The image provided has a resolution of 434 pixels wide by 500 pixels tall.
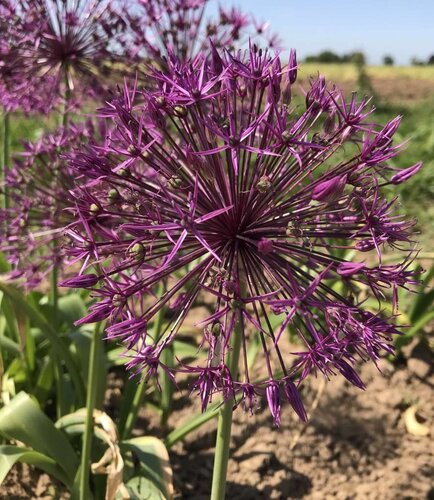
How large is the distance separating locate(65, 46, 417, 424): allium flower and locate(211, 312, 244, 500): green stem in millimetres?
14

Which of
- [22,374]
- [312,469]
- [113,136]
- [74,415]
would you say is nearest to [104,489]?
[74,415]

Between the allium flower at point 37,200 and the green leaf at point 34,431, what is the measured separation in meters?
0.59

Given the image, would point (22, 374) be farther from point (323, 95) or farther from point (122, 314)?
point (323, 95)

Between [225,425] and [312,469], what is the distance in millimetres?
1413

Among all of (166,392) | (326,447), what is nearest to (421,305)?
(326,447)

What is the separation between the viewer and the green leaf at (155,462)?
2344 mm

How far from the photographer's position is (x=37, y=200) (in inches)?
108

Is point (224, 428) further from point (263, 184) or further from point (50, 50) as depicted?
point (50, 50)

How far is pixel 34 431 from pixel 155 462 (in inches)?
19.2

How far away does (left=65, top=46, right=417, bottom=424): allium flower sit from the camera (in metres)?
1.56

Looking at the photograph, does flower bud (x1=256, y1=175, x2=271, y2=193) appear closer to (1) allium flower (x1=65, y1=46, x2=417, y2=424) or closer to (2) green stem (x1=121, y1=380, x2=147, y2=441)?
(1) allium flower (x1=65, y1=46, x2=417, y2=424)

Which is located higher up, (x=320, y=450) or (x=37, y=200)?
(x=37, y=200)

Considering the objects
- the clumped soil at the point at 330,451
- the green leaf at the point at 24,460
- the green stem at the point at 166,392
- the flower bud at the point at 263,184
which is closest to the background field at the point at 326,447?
the clumped soil at the point at 330,451

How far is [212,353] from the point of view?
1.59 meters
